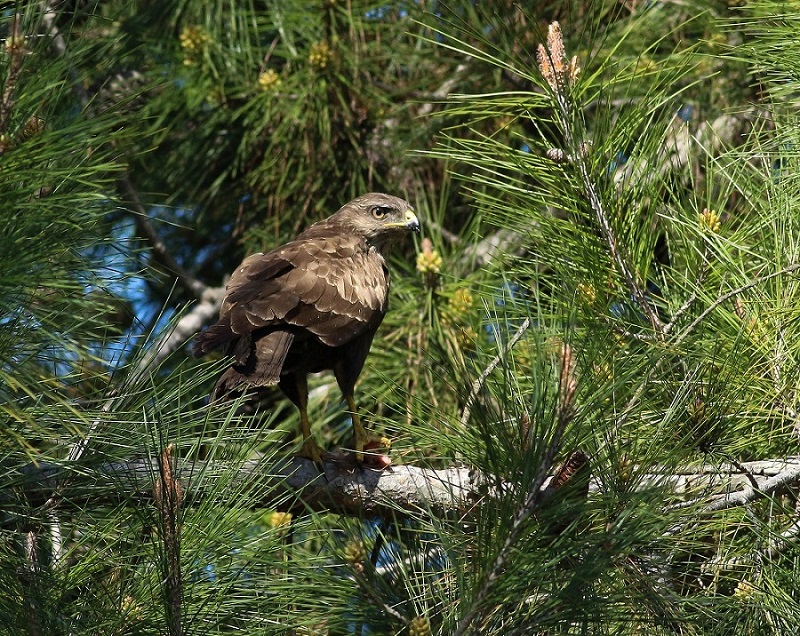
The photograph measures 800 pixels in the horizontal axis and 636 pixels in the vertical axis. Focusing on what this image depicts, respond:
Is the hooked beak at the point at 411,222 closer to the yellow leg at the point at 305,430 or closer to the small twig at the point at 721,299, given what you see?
the yellow leg at the point at 305,430

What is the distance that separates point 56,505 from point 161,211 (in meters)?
3.58

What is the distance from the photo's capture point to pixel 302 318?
3.57 m

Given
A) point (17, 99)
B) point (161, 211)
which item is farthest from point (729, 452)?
point (161, 211)

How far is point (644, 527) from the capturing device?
Answer: 2164 mm

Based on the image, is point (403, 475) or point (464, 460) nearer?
point (464, 460)

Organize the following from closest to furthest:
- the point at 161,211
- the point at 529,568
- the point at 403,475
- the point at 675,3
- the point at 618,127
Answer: the point at 529,568 → the point at 618,127 → the point at 403,475 → the point at 675,3 → the point at 161,211

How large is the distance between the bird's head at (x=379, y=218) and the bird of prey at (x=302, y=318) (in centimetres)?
21

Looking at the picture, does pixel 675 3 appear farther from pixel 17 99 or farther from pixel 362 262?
pixel 17 99

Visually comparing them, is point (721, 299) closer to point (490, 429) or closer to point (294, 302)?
point (490, 429)

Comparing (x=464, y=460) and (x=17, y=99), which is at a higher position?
(x=17, y=99)

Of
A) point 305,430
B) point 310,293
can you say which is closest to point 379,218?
point 310,293

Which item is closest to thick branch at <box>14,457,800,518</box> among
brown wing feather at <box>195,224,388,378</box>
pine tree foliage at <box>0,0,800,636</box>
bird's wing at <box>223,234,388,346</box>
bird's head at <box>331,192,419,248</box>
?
pine tree foliage at <box>0,0,800,636</box>

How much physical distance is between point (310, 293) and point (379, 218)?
0.96 meters

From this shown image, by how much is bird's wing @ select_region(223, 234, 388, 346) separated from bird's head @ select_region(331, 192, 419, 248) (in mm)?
437
